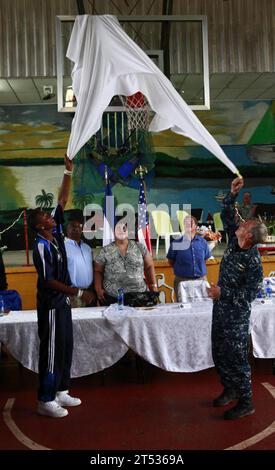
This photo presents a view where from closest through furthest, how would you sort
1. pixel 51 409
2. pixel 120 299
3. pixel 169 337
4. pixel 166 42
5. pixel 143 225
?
1. pixel 51 409
2. pixel 169 337
3. pixel 120 299
4. pixel 143 225
5. pixel 166 42

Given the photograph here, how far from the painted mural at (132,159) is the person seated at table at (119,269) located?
19.2 ft

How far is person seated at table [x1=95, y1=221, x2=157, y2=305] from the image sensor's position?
17.1 feet

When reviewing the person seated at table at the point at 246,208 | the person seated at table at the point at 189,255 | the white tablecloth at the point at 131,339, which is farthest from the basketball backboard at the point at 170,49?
the person seated at table at the point at 246,208

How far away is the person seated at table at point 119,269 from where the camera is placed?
520 cm

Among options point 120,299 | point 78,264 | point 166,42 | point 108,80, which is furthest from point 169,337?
point 166,42

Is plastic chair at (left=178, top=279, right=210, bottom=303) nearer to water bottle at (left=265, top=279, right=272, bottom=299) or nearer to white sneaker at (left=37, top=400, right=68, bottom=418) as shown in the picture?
water bottle at (left=265, top=279, right=272, bottom=299)

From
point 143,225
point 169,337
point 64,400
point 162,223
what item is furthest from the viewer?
point 162,223

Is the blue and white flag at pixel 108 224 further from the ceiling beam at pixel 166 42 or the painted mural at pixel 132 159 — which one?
the painted mural at pixel 132 159

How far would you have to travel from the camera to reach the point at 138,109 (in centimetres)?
586

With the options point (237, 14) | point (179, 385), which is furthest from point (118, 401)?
point (237, 14)

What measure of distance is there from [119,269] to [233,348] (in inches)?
69.9

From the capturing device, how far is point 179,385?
461 cm

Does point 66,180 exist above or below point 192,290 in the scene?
above

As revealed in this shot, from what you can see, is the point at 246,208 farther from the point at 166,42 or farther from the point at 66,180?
the point at 66,180
